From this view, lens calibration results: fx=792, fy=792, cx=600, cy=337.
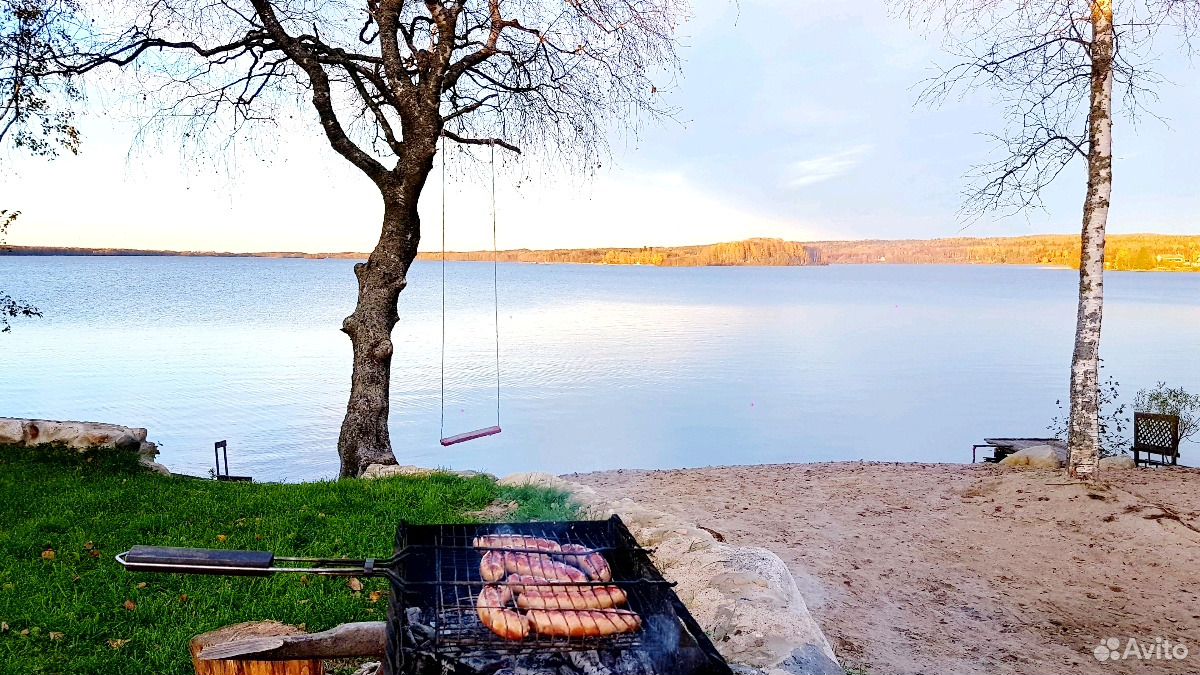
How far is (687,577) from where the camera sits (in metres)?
4.41

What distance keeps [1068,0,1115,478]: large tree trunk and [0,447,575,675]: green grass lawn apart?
262 inches

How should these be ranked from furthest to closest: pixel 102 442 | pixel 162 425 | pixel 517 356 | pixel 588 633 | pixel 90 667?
pixel 517 356 < pixel 162 425 < pixel 102 442 < pixel 90 667 < pixel 588 633

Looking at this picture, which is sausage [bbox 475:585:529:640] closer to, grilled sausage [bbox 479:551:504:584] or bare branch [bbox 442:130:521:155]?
grilled sausage [bbox 479:551:504:584]

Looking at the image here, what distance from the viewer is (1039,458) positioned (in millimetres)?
10867

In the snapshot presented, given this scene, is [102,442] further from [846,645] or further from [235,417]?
[235,417]

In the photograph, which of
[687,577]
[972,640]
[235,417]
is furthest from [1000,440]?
[235,417]

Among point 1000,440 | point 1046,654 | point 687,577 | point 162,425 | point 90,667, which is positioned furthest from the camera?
point 162,425

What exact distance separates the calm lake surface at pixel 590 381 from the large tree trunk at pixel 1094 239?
7.52 meters

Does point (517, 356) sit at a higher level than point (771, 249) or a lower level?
lower

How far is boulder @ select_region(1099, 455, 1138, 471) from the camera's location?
10.5 metres

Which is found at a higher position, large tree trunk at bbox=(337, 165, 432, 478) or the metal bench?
large tree trunk at bbox=(337, 165, 432, 478)

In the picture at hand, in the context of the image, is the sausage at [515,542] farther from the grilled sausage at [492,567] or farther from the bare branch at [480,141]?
the bare branch at [480,141]

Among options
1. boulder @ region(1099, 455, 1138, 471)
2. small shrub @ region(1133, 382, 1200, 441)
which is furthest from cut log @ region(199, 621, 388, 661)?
small shrub @ region(1133, 382, 1200, 441)

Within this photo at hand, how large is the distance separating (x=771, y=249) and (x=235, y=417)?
7542cm
